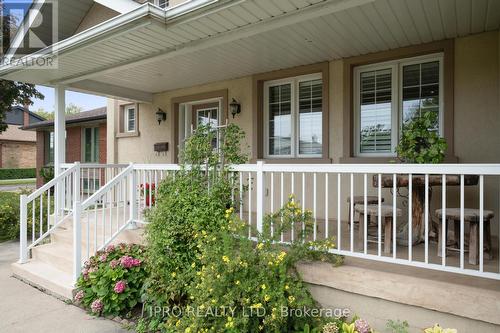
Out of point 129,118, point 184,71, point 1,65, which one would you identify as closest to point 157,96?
point 129,118

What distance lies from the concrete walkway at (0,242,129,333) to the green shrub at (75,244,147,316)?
14cm

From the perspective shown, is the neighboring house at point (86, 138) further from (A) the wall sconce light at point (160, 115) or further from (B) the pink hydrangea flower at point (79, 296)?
(B) the pink hydrangea flower at point (79, 296)

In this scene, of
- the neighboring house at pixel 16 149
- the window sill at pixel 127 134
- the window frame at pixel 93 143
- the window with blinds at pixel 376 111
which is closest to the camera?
the window with blinds at pixel 376 111

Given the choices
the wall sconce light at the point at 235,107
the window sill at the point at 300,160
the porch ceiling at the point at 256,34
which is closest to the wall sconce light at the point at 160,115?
the porch ceiling at the point at 256,34

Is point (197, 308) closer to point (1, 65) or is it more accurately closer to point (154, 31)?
point (154, 31)

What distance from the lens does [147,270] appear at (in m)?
3.90

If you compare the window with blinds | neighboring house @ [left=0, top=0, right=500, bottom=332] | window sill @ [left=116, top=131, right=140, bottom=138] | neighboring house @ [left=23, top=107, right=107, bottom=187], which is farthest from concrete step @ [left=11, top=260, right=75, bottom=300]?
neighboring house @ [left=23, top=107, right=107, bottom=187]

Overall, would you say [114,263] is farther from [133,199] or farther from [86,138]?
[86,138]

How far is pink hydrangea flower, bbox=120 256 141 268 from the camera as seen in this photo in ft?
12.9

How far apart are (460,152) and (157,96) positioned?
6.16 metres

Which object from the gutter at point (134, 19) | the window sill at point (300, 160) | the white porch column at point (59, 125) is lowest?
the window sill at point (300, 160)

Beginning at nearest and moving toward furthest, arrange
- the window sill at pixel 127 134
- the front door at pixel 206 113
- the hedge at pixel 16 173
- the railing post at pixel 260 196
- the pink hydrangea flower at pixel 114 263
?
1. the railing post at pixel 260 196
2. the pink hydrangea flower at pixel 114 263
3. the front door at pixel 206 113
4. the window sill at pixel 127 134
5. the hedge at pixel 16 173

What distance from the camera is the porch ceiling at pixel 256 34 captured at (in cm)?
354

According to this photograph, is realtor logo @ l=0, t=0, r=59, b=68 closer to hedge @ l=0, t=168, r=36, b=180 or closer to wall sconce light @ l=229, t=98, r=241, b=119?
wall sconce light @ l=229, t=98, r=241, b=119
